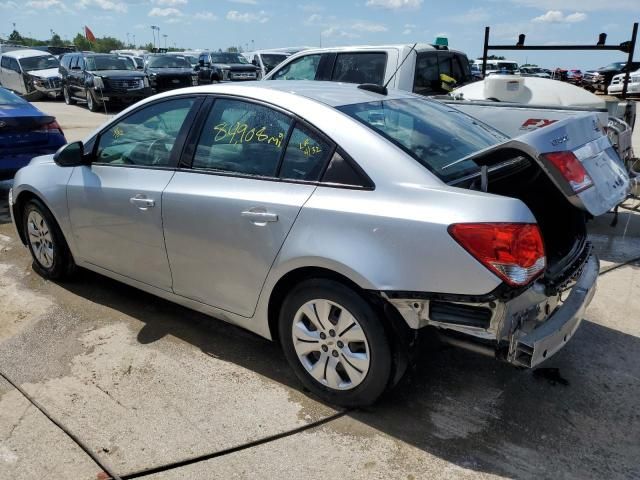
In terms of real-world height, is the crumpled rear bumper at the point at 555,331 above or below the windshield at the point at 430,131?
below

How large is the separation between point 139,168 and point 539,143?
240cm

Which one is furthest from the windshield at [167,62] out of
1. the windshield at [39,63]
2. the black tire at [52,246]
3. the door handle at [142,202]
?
the door handle at [142,202]

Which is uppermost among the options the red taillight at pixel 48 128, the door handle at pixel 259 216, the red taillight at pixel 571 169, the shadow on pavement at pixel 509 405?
the red taillight at pixel 571 169

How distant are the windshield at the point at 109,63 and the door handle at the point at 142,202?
17.0 m

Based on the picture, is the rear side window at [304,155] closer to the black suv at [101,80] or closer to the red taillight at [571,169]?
the red taillight at [571,169]

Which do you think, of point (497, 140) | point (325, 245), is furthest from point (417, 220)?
point (497, 140)

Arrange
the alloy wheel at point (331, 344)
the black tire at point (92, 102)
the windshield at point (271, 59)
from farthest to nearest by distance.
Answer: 1. the windshield at point (271, 59)
2. the black tire at point (92, 102)
3. the alloy wheel at point (331, 344)

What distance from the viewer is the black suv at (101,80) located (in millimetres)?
17516

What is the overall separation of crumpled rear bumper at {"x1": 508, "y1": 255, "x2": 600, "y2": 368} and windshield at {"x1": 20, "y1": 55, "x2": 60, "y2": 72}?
23022mm

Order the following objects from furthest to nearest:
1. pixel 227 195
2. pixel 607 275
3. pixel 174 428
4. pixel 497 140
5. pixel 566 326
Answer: pixel 607 275, pixel 497 140, pixel 227 195, pixel 174 428, pixel 566 326

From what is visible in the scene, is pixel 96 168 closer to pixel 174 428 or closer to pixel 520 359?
pixel 174 428

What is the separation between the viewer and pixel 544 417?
2.86m

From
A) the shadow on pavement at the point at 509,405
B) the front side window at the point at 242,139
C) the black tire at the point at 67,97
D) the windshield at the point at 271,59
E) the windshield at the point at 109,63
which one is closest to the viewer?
Answer: the shadow on pavement at the point at 509,405

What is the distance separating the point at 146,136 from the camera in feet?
12.4
